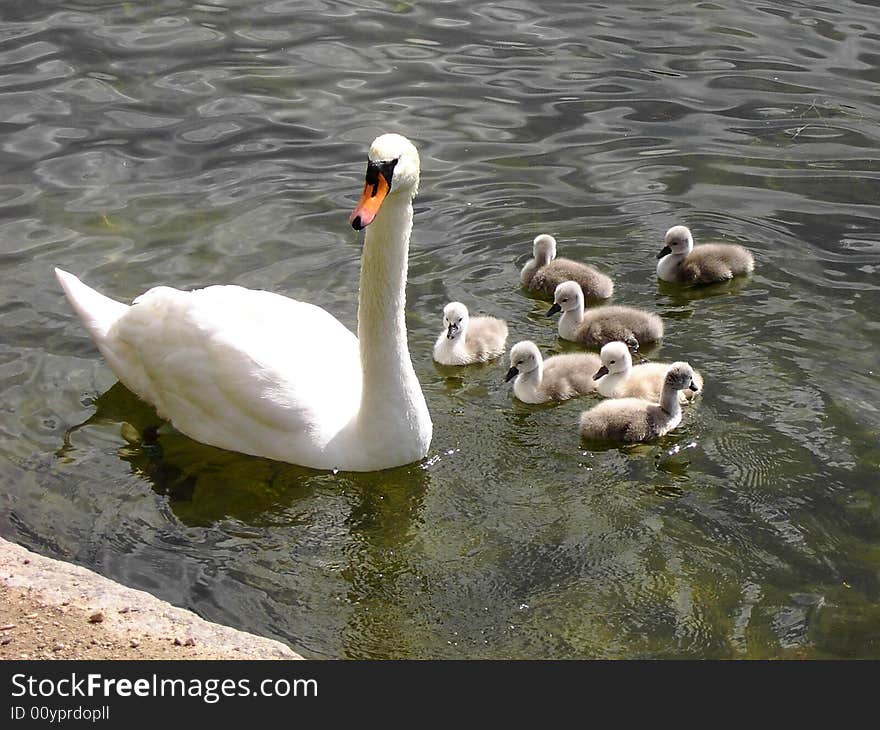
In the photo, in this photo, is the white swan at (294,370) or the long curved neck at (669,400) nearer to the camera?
the white swan at (294,370)

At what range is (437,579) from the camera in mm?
7180

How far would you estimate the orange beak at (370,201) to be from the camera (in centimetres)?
685

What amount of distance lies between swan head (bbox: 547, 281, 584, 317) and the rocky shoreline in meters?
3.74

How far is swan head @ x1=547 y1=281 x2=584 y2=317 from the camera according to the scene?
9.37 m

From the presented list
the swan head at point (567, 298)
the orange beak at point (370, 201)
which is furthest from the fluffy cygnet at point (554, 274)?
the orange beak at point (370, 201)

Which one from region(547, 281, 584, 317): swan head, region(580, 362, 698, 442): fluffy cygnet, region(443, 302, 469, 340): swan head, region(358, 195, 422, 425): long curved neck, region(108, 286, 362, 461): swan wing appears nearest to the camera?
region(358, 195, 422, 425): long curved neck

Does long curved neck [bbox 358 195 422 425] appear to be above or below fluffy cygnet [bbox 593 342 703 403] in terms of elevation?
above

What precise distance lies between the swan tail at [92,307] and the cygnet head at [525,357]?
8.06ft

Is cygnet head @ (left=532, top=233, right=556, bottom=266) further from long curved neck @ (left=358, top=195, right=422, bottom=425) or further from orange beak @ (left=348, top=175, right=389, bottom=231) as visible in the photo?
orange beak @ (left=348, top=175, right=389, bottom=231)

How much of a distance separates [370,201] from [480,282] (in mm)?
3390

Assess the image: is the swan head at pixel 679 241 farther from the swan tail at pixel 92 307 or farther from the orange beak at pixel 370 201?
the swan tail at pixel 92 307

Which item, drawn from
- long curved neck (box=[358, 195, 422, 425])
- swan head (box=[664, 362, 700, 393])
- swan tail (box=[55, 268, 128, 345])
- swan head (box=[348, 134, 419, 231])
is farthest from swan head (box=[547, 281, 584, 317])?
swan tail (box=[55, 268, 128, 345])

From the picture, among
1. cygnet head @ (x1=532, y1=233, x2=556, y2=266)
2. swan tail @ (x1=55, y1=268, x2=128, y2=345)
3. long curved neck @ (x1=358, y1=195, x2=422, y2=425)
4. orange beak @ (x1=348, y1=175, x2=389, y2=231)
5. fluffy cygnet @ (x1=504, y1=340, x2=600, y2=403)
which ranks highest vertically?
orange beak @ (x1=348, y1=175, x2=389, y2=231)
